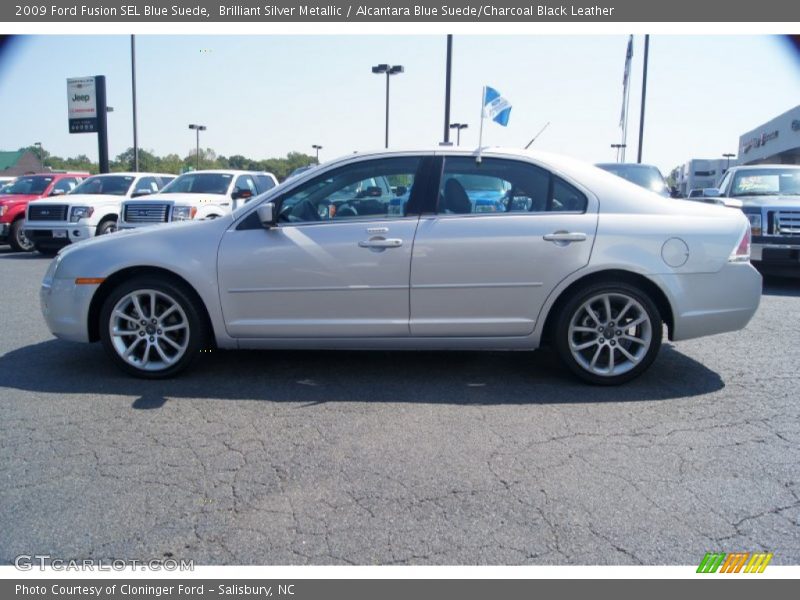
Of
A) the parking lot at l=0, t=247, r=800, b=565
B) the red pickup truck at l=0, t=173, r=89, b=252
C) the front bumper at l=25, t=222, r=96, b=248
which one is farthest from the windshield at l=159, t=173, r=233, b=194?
the parking lot at l=0, t=247, r=800, b=565

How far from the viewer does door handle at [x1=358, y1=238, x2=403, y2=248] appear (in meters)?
4.63

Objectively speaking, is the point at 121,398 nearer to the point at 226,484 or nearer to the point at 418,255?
the point at 226,484

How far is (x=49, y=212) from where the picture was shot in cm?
1339

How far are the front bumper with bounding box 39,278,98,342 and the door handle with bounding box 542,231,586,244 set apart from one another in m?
3.35

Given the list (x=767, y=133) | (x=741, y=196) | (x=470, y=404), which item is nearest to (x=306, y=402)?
(x=470, y=404)

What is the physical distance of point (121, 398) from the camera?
453 cm

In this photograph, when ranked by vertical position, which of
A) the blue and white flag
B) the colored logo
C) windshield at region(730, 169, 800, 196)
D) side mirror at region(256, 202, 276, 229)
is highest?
the blue and white flag

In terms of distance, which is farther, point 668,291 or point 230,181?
point 230,181

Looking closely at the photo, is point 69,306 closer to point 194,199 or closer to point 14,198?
point 194,199

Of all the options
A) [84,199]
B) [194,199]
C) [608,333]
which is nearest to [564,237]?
[608,333]

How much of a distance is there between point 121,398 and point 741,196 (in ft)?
32.1

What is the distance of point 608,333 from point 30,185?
16.0 metres

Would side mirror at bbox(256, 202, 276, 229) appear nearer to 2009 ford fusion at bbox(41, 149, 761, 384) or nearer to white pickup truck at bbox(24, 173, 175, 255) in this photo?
2009 ford fusion at bbox(41, 149, 761, 384)

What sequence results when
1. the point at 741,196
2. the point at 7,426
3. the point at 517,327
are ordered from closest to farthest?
the point at 7,426 → the point at 517,327 → the point at 741,196
